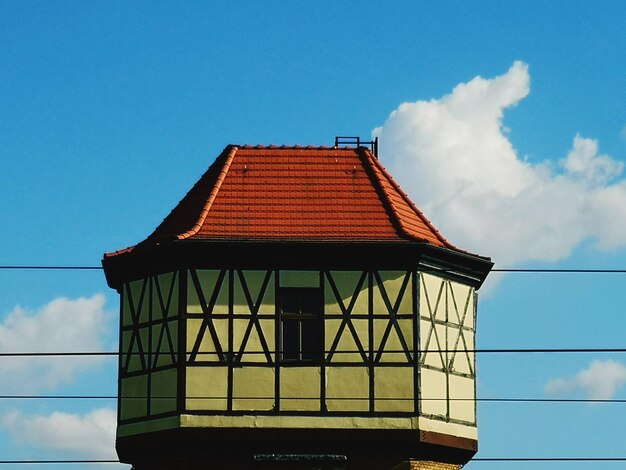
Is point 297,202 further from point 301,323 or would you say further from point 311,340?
point 311,340

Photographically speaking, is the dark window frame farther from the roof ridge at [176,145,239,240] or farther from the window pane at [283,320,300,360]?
the roof ridge at [176,145,239,240]

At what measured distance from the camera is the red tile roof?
2606 cm

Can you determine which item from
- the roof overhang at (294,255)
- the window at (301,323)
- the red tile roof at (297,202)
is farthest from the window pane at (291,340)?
the red tile roof at (297,202)

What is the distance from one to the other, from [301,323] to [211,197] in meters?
3.52

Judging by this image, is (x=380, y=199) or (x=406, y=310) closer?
(x=406, y=310)

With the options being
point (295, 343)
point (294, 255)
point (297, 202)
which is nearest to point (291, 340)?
point (295, 343)

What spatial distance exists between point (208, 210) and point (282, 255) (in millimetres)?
2153

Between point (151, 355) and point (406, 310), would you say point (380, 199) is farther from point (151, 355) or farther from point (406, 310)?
point (151, 355)

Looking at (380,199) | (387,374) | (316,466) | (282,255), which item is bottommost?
(316,466)

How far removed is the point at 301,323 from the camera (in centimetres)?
2523

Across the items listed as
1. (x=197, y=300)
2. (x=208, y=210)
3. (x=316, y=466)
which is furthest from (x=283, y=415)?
(x=208, y=210)

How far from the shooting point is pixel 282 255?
25.4m

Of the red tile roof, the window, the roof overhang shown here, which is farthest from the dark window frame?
the red tile roof

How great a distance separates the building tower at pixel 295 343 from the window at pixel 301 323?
19 mm
